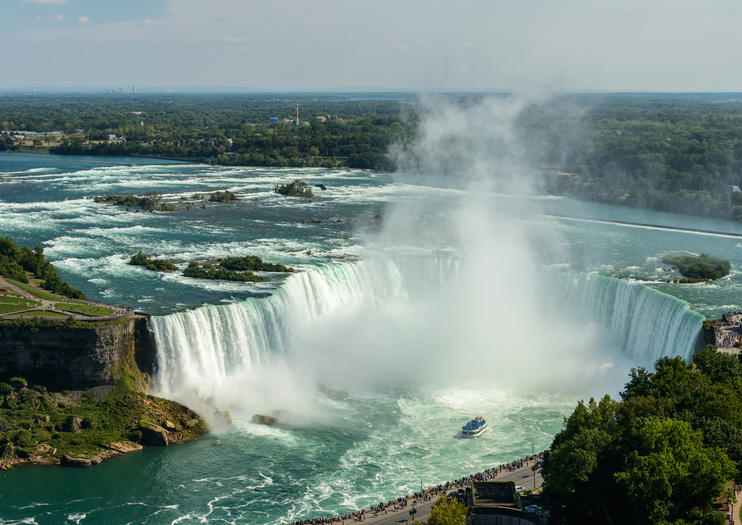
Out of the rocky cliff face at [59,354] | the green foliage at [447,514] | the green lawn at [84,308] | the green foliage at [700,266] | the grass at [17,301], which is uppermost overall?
the green foliage at [700,266]

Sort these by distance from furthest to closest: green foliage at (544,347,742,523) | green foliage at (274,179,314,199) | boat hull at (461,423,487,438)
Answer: green foliage at (274,179,314,199)
boat hull at (461,423,487,438)
green foliage at (544,347,742,523)

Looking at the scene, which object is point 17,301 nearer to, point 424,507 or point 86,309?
point 86,309

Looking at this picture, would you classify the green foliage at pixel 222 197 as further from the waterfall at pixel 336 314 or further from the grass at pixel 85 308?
the grass at pixel 85 308

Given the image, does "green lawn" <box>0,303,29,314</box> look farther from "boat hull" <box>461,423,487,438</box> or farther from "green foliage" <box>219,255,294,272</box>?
"boat hull" <box>461,423,487,438</box>

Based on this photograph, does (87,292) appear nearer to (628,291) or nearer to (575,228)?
(628,291)

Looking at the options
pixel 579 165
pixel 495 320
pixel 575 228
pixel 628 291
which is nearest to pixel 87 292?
pixel 495 320

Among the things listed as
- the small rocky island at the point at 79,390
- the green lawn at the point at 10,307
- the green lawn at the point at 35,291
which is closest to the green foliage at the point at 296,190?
the green lawn at the point at 35,291

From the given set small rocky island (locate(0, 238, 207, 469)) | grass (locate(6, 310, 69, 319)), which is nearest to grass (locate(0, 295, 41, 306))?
small rocky island (locate(0, 238, 207, 469))
